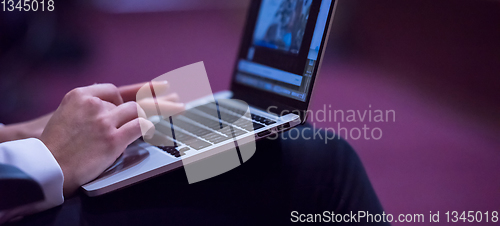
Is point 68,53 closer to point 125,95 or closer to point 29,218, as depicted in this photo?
point 125,95

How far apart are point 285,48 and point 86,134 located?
47 centimetres

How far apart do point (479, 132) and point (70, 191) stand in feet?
5.09

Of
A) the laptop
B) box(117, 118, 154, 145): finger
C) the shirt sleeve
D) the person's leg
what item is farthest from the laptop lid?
the shirt sleeve

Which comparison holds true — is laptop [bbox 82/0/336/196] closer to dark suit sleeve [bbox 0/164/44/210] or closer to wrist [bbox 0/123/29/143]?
dark suit sleeve [bbox 0/164/44/210]

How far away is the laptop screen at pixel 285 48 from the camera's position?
0.72 metres

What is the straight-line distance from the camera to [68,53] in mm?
2230

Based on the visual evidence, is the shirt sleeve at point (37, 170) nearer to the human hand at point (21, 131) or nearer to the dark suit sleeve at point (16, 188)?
the dark suit sleeve at point (16, 188)

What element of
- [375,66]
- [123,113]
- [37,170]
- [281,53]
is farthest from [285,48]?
[375,66]

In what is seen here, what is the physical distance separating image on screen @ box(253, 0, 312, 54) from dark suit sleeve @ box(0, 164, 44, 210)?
22.0 inches

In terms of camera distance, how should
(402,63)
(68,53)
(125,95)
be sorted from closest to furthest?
(125,95) → (402,63) → (68,53)

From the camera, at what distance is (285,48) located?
797 millimetres

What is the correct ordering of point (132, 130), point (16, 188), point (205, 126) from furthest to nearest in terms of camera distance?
1. point (205, 126)
2. point (132, 130)
3. point (16, 188)

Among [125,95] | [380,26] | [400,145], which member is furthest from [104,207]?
[380,26]

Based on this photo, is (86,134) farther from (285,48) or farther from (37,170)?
(285,48)
